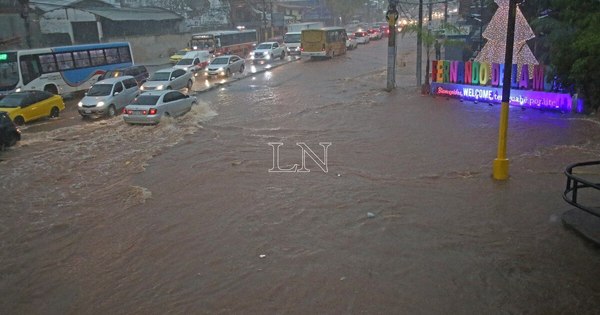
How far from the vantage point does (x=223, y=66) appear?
32.3m

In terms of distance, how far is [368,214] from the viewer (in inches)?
363

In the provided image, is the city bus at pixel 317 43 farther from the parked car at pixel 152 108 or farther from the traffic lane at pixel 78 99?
the parked car at pixel 152 108

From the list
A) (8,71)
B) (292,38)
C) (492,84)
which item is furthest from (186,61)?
(492,84)

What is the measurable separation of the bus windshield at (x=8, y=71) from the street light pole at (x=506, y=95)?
834 inches

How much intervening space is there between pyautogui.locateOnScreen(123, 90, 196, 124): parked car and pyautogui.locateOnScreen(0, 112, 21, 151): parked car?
3.69m

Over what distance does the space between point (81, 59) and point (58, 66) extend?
5.51 ft

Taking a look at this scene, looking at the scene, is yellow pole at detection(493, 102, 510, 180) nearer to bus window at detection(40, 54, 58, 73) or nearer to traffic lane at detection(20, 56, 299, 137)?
traffic lane at detection(20, 56, 299, 137)

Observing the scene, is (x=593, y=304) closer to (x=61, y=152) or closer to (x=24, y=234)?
(x=24, y=234)

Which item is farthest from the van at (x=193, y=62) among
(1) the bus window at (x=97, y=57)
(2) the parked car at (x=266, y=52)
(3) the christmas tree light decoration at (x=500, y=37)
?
(3) the christmas tree light decoration at (x=500, y=37)

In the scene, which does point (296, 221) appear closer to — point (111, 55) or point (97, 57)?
point (97, 57)

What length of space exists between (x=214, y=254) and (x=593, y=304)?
5220mm

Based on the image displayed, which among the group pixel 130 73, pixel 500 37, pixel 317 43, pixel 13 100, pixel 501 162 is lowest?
pixel 501 162

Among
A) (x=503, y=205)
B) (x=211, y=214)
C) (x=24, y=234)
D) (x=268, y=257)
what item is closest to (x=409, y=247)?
(x=268, y=257)

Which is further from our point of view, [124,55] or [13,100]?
[124,55]
